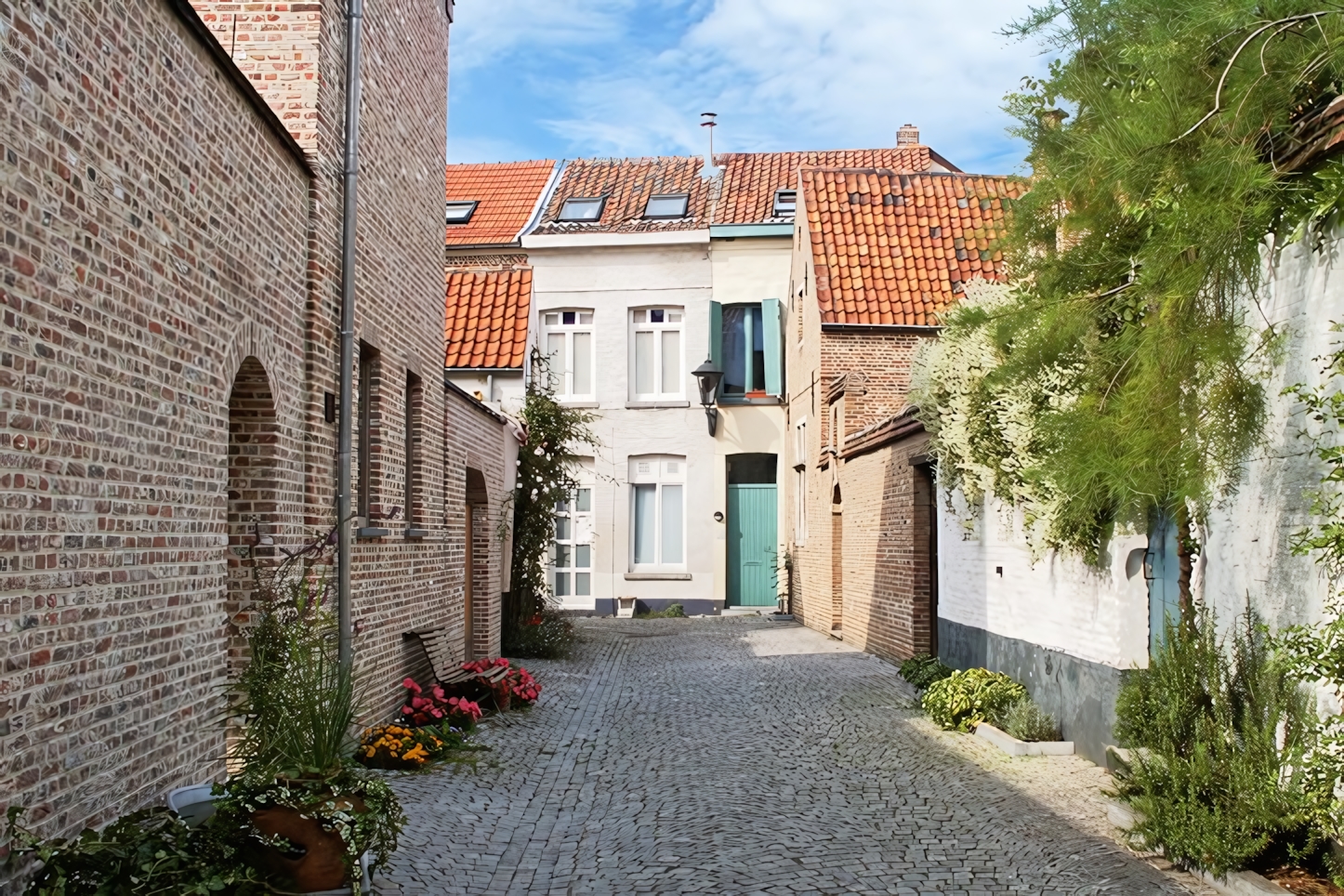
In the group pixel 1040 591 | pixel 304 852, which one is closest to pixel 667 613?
pixel 1040 591

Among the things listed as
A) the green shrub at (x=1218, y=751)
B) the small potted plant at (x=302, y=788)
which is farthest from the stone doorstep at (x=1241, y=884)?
the small potted plant at (x=302, y=788)

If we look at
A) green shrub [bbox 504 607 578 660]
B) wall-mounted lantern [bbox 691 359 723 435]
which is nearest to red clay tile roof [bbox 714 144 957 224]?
wall-mounted lantern [bbox 691 359 723 435]

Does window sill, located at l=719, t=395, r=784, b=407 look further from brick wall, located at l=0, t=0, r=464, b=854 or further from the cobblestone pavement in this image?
brick wall, located at l=0, t=0, r=464, b=854

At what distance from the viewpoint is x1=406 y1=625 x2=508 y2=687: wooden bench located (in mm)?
11172

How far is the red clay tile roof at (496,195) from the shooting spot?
26.5 meters

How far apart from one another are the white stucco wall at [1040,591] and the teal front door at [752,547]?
11.9 metres

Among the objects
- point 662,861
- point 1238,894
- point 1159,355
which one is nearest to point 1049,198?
point 1159,355

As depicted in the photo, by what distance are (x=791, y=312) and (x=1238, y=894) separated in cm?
1960

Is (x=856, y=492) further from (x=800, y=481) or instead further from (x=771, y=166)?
(x=771, y=166)

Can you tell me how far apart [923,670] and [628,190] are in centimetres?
1705

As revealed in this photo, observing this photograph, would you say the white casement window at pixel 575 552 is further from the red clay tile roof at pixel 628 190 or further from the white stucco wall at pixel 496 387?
the white stucco wall at pixel 496 387

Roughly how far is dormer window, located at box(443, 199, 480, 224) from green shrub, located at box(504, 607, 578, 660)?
12.4m

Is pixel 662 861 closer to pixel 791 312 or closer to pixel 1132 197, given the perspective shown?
pixel 1132 197

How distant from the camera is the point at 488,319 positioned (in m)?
17.4
